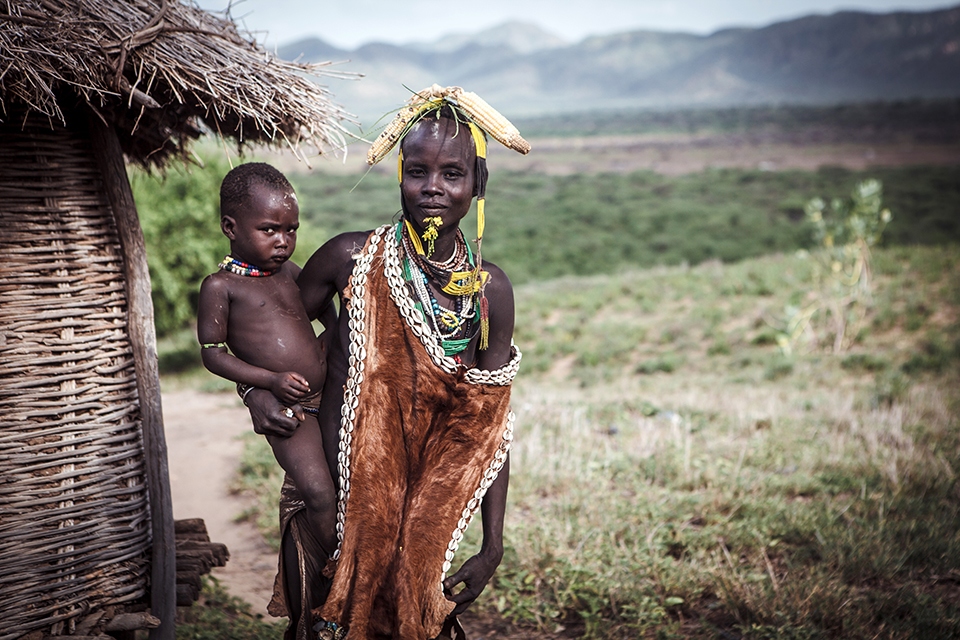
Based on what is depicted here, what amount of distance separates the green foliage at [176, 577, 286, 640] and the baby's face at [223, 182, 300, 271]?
6.80 ft

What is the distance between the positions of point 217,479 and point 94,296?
3570 mm

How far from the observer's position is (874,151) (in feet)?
152

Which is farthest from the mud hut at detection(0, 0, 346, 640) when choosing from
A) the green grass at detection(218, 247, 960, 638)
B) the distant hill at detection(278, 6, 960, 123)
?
the distant hill at detection(278, 6, 960, 123)

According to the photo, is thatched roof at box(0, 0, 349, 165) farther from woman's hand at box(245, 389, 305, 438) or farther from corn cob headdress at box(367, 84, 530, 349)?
woman's hand at box(245, 389, 305, 438)

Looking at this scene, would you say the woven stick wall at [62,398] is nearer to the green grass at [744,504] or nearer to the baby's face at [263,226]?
the baby's face at [263,226]

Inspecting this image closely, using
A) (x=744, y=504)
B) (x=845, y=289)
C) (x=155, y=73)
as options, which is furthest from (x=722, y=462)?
(x=845, y=289)

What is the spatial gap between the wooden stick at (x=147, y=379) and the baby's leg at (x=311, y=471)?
3.06 ft

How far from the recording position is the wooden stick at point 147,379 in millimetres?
3039

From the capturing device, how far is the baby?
7.62 ft

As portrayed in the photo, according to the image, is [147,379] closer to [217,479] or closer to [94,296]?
[94,296]

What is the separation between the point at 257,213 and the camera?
2.34 m

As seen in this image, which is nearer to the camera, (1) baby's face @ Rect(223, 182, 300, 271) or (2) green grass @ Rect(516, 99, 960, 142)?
(1) baby's face @ Rect(223, 182, 300, 271)

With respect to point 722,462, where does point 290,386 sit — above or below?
above

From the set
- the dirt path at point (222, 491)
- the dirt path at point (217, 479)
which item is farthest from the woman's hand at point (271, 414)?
the dirt path at point (217, 479)
